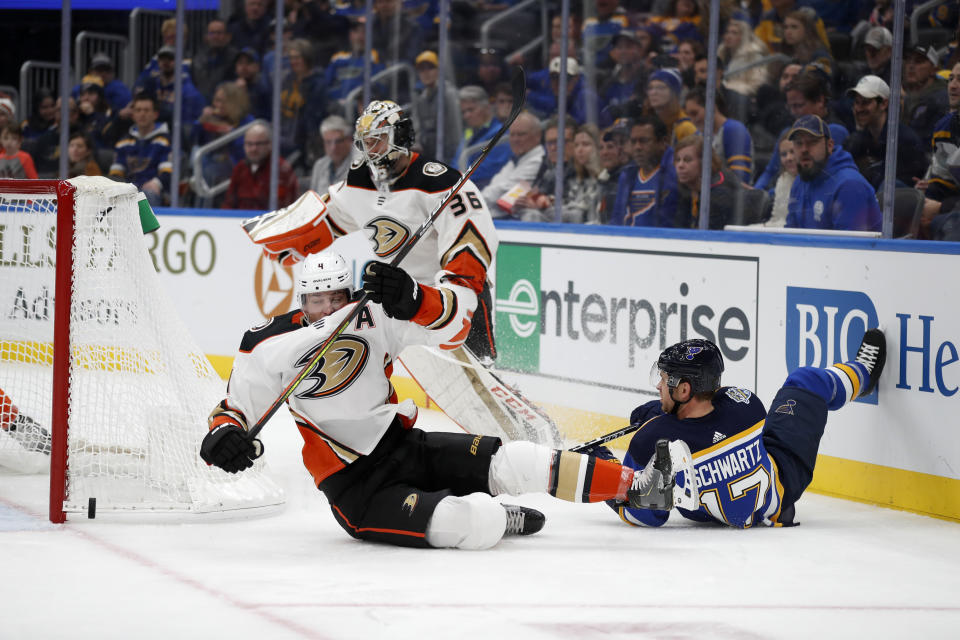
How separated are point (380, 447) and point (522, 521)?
455mm

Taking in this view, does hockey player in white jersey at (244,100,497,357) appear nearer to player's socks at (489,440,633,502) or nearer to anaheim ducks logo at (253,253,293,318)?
player's socks at (489,440,633,502)

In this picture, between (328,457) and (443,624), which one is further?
(328,457)

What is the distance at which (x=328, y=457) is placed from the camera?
3.35 m

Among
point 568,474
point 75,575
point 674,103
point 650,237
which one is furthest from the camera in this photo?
point 674,103

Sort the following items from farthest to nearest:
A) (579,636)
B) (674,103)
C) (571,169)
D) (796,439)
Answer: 1. (571,169)
2. (674,103)
3. (796,439)
4. (579,636)

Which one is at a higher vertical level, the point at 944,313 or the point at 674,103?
the point at 674,103

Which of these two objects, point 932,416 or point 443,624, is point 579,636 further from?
point 932,416

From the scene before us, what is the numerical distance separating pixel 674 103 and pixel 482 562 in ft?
9.10

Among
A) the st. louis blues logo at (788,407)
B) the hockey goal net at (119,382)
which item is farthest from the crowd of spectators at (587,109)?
the hockey goal net at (119,382)

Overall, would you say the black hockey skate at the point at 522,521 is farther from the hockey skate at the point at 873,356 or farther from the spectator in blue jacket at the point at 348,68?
the spectator in blue jacket at the point at 348,68

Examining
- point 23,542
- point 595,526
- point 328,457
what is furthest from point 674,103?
point 23,542

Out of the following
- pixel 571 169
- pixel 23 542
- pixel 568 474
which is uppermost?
pixel 571 169

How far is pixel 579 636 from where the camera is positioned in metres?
2.49

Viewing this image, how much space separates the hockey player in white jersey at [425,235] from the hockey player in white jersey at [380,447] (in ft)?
0.99
